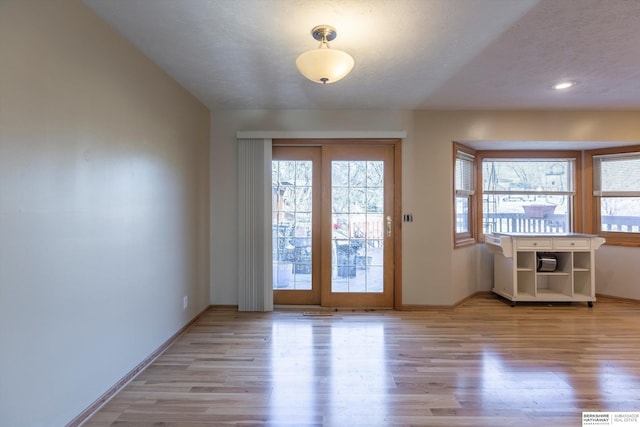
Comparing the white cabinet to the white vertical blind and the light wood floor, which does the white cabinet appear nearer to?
the light wood floor

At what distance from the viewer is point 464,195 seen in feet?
13.7

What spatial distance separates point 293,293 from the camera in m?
3.84

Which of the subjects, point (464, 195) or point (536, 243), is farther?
point (464, 195)

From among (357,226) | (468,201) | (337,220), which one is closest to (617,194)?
(468,201)

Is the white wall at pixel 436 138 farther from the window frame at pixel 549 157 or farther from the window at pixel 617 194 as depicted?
the window frame at pixel 549 157

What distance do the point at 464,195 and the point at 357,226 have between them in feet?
5.26

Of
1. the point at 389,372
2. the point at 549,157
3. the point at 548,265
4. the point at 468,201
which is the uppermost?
the point at 549,157

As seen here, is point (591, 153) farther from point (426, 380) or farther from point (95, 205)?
point (95, 205)

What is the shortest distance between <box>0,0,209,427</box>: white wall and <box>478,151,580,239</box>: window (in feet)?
13.5

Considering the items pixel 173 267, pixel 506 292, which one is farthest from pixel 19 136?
pixel 506 292

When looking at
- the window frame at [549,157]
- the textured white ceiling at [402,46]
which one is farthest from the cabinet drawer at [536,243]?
the textured white ceiling at [402,46]

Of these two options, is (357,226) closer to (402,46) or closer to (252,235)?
(252,235)

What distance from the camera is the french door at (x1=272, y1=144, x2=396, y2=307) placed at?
12.3 feet

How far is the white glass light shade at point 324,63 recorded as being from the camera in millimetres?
1821
